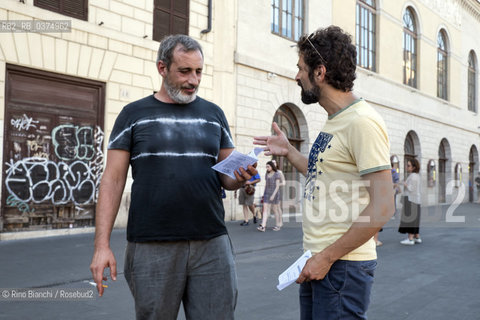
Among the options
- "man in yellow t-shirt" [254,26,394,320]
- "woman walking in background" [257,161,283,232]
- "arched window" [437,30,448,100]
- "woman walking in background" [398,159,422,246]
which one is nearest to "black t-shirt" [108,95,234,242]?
"man in yellow t-shirt" [254,26,394,320]

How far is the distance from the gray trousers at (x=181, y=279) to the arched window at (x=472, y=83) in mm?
34053

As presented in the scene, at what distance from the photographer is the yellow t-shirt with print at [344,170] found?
184 cm

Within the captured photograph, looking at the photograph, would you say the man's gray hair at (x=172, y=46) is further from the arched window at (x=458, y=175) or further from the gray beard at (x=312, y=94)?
the arched window at (x=458, y=175)

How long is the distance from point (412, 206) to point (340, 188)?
843 cm

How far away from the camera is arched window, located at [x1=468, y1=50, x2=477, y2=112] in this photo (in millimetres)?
32125

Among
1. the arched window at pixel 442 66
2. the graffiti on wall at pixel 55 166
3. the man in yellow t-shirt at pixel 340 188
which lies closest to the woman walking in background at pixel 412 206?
the graffiti on wall at pixel 55 166

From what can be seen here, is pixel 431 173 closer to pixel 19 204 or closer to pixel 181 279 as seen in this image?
pixel 19 204

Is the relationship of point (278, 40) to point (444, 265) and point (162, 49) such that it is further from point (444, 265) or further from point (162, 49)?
point (162, 49)

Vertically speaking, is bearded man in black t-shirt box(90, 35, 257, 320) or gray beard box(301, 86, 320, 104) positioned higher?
gray beard box(301, 86, 320, 104)

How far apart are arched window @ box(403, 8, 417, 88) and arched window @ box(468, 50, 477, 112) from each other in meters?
9.33

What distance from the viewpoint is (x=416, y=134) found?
976 inches

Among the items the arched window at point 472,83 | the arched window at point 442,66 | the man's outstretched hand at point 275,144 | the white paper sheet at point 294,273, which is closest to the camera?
the white paper sheet at point 294,273

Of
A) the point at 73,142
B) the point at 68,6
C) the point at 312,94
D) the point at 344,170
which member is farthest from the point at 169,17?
the point at 344,170

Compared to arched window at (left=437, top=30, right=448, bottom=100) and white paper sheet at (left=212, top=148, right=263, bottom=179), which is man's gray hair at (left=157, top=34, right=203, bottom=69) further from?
arched window at (left=437, top=30, right=448, bottom=100)
